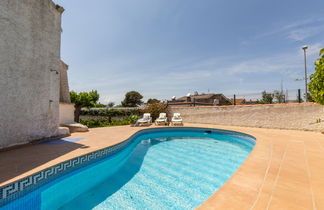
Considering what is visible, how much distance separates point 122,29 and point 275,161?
1244cm

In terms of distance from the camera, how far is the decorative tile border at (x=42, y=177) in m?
2.47

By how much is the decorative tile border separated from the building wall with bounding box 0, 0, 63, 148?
291cm

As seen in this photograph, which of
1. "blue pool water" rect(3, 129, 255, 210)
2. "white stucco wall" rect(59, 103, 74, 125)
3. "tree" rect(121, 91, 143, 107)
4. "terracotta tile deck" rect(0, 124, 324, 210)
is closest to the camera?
"terracotta tile deck" rect(0, 124, 324, 210)

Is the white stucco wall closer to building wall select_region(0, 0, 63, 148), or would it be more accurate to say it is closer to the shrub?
building wall select_region(0, 0, 63, 148)

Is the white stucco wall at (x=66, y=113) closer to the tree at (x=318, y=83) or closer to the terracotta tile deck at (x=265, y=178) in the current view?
the terracotta tile deck at (x=265, y=178)

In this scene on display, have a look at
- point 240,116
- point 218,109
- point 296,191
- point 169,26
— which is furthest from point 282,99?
point 296,191

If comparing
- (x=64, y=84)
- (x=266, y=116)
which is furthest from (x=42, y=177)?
(x=266, y=116)

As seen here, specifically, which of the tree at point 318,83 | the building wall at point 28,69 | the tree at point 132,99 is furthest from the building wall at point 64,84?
the tree at point 132,99

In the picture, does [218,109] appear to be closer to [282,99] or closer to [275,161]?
[282,99]

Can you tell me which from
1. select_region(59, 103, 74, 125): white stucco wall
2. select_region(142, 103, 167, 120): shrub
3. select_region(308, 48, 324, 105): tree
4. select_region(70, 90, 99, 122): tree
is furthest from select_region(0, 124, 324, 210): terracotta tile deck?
select_region(70, 90, 99, 122): tree

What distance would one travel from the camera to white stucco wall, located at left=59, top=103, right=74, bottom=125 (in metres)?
9.36

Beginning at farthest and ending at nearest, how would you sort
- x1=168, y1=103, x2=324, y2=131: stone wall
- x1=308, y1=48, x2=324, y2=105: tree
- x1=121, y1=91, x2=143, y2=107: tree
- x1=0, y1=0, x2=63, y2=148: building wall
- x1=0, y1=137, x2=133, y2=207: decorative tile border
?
x1=121, y1=91, x2=143, y2=107: tree < x1=168, y1=103, x2=324, y2=131: stone wall < x1=308, y1=48, x2=324, y2=105: tree < x1=0, y1=0, x2=63, y2=148: building wall < x1=0, y1=137, x2=133, y2=207: decorative tile border

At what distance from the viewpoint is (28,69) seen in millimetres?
5449

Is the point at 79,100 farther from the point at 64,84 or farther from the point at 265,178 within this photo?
the point at 265,178
